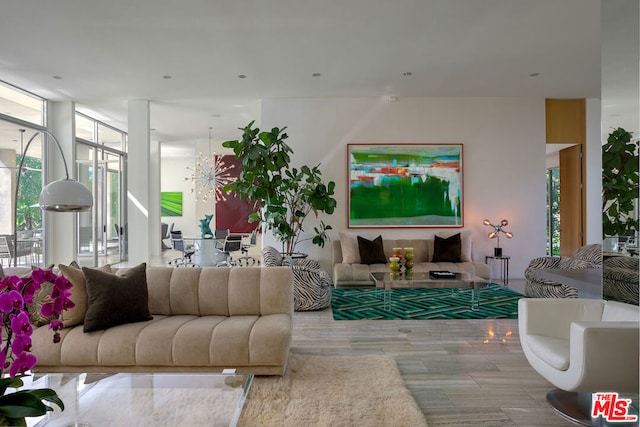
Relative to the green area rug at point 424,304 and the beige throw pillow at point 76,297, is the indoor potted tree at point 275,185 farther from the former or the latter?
the beige throw pillow at point 76,297

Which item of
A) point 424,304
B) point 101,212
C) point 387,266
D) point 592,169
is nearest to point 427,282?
point 424,304

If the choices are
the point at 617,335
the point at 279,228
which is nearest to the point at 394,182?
the point at 279,228

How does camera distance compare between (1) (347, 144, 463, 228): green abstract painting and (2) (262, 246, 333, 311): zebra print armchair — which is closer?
(2) (262, 246, 333, 311): zebra print armchair

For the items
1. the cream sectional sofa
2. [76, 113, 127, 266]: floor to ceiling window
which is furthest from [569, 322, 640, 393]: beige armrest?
[76, 113, 127, 266]: floor to ceiling window

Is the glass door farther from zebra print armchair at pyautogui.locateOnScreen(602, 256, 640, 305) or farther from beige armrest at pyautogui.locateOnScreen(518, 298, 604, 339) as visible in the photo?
zebra print armchair at pyautogui.locateOnScreen(602, 256, 640, 305)

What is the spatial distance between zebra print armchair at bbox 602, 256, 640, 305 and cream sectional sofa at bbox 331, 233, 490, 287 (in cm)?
335

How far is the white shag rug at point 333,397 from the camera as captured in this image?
2.29 meters

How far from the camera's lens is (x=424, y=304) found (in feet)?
17.0

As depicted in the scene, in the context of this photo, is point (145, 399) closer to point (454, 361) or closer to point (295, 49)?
point (454, 361)

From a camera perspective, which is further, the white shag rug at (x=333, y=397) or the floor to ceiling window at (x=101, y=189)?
the floor to ceiling window at (x=101, y=189)

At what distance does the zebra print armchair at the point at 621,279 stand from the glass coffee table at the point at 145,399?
2.40 m

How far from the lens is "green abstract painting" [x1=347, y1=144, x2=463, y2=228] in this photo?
23.2 ft

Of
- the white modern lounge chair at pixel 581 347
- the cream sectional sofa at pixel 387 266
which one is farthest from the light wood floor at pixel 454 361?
the cream sectional sofa at pixel 387 266

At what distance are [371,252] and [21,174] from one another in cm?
602
